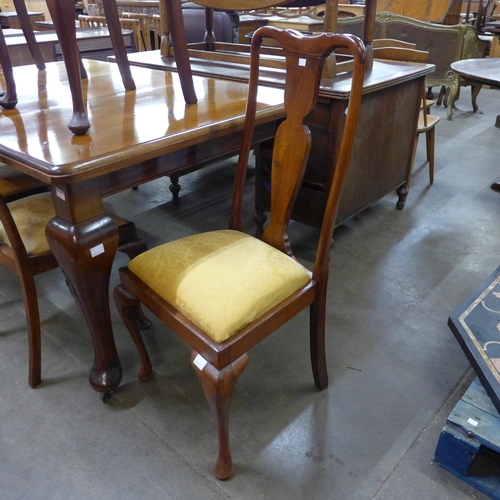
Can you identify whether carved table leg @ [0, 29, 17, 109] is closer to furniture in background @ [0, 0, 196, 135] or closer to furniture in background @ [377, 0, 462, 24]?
furniture in background @ [0, 0, 196, 135]

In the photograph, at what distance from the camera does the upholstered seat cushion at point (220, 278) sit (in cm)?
105

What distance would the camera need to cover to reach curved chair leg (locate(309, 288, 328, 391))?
1.28 m

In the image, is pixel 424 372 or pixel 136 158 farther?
pixel 424 372

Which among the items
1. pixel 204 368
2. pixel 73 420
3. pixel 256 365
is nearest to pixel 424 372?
pixel 256 365

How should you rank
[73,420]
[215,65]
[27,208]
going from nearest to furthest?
[73,420]
[27,208]
[215,65]

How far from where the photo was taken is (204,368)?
103 centimetres

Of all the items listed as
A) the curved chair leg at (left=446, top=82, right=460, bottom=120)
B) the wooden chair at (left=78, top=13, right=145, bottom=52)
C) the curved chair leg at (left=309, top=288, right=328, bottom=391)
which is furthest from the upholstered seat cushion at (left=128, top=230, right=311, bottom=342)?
the curved chair leg at (left=446, top=82, right=460, bottom=120)

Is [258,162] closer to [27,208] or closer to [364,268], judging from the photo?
[364,268]

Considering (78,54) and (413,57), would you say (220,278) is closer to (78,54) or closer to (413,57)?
(78,54)

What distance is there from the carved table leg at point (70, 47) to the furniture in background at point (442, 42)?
3.93 meters

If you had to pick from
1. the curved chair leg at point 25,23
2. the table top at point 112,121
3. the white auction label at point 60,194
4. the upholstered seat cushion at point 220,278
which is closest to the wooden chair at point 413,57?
the table top at point 112,121

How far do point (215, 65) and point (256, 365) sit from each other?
4.76 feet

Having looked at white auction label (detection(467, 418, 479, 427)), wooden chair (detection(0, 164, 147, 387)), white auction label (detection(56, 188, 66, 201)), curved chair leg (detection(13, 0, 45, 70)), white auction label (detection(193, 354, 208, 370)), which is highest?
curved chair leg (detection(13, 0, 45, 70))

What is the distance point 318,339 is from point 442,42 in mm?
4075
